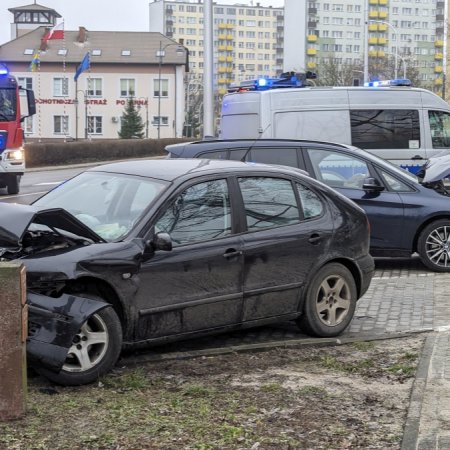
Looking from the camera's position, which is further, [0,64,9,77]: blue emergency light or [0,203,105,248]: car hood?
[0,64,9,77]: blue emergency light

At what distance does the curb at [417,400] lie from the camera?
426cm

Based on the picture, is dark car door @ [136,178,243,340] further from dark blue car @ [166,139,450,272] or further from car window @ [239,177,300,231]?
dark blue car @ [166,139,450,272]

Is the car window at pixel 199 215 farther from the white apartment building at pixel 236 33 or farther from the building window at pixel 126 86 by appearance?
the white apartment building at pixel 236 33

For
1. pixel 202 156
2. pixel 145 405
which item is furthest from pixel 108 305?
pixel 202 156

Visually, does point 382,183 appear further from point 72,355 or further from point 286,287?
point 72,355

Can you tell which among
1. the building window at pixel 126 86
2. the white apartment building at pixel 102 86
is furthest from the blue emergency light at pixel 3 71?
the building window at pixel 126 86

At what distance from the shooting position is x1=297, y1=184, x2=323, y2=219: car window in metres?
6.64

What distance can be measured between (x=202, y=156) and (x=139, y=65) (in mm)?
78026

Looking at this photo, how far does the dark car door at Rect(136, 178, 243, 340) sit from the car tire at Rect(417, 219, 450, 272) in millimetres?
4827

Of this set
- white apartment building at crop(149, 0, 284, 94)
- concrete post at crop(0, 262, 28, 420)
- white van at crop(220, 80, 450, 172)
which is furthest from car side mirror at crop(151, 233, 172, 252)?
white apartment building at crop(149, 0, 284, 94)

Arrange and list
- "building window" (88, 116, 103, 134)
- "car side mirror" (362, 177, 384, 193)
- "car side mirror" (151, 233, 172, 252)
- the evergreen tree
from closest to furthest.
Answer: "car side mirror" (151, 233, 172, 252) → "car side mirror" (362, 177, 384, 193) → the evergreen tree → "building window" (88, 116, 103, 134)

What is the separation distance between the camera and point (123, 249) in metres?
5.41

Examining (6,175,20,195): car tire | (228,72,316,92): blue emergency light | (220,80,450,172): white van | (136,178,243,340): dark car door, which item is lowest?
(6,175,20,195): car tire

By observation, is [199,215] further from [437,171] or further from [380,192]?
[437,171]
